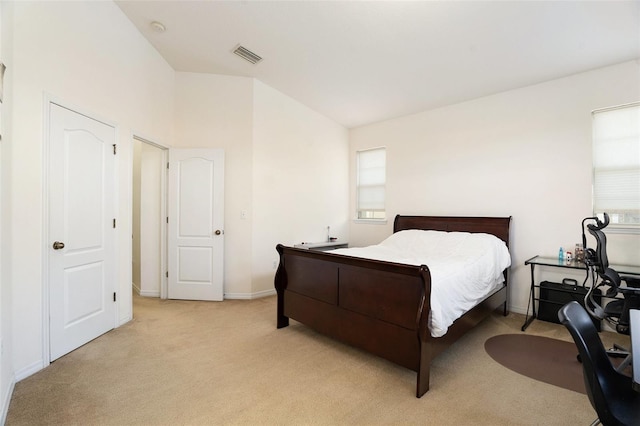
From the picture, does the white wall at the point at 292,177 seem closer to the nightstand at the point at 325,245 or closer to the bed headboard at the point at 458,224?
the nightstand at the point at 325,245

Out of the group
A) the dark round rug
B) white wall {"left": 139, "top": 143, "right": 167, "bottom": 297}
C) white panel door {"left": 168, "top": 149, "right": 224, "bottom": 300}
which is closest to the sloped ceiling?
white panel door {"left": 168, "top": 149, "right": 224, "bottom": 300}

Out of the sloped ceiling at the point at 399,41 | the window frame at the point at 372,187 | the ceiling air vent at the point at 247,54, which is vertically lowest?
the window frame at the point at 372,187

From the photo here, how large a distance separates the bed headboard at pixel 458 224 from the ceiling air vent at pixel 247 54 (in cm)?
310

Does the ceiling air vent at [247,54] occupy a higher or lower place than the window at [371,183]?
higher

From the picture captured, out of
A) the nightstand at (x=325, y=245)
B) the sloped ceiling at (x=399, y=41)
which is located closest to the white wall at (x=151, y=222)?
the sloped ceiling at (x=399, y=41)

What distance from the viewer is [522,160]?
145 inches

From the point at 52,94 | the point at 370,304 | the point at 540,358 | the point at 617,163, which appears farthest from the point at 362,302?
the point at 617,163

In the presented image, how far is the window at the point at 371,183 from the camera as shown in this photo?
5.29 m

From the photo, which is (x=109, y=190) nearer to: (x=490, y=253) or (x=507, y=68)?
(x=490, y=253)

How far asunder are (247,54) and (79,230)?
2628mm

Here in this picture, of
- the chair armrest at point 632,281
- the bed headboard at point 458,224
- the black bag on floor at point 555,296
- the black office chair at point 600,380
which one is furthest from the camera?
the bed headboard at point 458,224

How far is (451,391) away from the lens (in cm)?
209

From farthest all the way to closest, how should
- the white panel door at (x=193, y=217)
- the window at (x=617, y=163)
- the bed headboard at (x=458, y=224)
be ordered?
the white panel door at (x=193, y=217) < the bed headboard at (x=458, y=224) < the window at (x=617, y=163)

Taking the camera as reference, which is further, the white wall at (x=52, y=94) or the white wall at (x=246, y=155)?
the white wall at (x=246, y=155)
